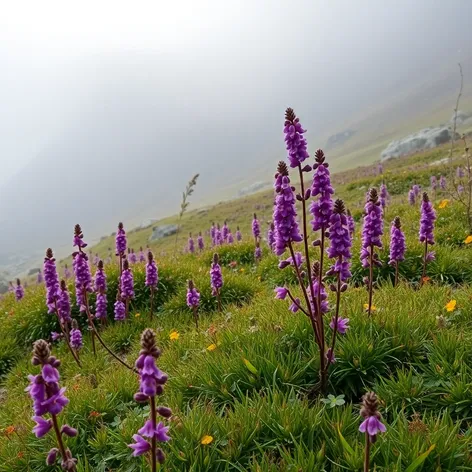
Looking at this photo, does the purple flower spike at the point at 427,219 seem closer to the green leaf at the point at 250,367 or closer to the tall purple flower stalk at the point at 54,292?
the green leaf at the point at 250,367

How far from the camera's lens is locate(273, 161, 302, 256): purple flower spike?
3.74 metres

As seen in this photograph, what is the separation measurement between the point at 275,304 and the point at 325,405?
7.93ft

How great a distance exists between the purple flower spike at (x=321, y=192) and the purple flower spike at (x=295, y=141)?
139 millimetres

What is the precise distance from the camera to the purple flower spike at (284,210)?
12.3 feet

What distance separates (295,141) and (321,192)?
53 cm

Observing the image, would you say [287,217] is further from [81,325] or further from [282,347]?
[81,325]

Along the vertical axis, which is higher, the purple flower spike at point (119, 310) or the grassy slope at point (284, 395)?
the purple flower spike at point (119, 310)

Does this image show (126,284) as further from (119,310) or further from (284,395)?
(284,395)

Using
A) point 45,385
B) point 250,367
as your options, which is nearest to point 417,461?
point 250,367

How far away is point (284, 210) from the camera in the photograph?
3.78m

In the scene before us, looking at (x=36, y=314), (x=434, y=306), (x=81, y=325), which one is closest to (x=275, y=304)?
(x=434, y=306)

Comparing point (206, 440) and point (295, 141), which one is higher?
point (295, 141)

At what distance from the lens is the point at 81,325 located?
931cm

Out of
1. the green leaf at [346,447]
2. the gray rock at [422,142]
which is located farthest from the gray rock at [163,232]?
the green leaf at [346,447]
